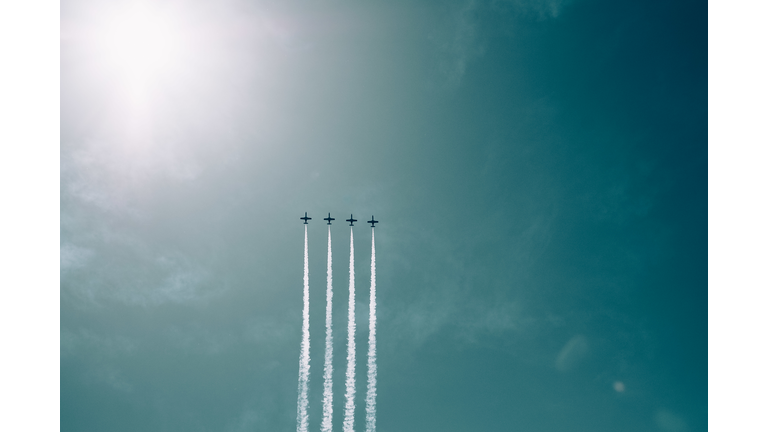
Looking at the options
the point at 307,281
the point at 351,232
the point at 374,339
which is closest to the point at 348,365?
the point at 374,339

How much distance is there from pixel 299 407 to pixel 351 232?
1334 inches

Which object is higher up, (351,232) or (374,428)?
(351,232)

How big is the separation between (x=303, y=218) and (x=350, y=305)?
1966cm

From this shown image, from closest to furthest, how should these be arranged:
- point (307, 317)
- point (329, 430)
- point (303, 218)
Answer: point (329, 430)
point (307, 317)
point (303, 218)

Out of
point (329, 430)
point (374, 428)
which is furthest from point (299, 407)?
point (374, 428)

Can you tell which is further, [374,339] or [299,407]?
[374,339]

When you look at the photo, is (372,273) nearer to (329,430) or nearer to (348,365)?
(348,365)

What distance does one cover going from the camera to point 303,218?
9269 cm

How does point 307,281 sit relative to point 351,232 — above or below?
below

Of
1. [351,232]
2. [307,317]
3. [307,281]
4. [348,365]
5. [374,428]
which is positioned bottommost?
[374,428]

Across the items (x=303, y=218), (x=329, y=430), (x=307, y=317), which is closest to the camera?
(x=329, y=430)

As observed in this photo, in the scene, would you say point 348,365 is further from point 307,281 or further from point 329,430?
point 307,281

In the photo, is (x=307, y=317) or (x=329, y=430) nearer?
(x=329, y=430)

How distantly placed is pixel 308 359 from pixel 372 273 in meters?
20.7
